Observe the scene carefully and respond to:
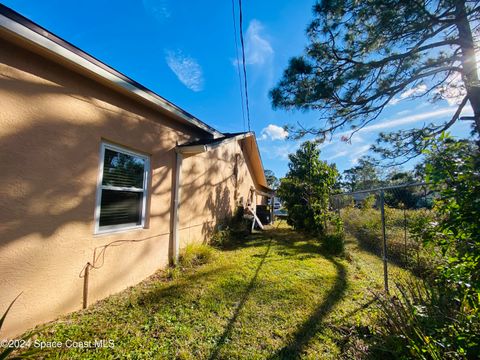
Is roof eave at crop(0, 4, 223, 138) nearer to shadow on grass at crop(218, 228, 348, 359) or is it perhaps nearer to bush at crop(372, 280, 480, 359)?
shadow on grass at crop(218, 228, 348, 359)

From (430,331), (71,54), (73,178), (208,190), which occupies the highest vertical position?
(71,54)

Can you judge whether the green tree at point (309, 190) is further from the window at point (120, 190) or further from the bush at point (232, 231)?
the window at point (120, 190)

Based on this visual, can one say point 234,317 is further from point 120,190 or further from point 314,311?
point 120,190

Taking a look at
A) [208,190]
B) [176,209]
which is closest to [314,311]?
[176,209]

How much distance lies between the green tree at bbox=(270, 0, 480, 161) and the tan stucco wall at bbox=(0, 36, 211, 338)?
427 cm

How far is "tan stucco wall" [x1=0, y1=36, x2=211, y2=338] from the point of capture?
2.46 m

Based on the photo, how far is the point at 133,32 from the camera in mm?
5824

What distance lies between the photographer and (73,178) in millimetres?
3033

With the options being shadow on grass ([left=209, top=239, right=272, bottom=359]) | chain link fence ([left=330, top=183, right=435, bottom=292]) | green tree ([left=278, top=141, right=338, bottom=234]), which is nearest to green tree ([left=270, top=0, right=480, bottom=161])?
chain link fence ([left=330, top=183, right=435, bottom=292])

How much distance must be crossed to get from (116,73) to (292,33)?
181 inches

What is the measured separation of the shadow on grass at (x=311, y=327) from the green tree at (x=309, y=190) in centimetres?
442

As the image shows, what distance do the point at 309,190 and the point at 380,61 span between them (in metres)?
5.60

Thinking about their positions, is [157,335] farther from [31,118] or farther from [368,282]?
[368,282]

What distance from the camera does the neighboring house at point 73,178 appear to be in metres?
2.48
